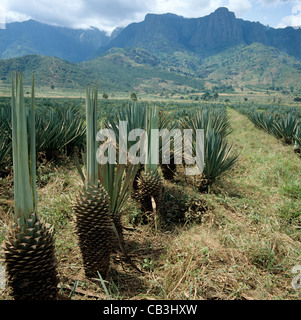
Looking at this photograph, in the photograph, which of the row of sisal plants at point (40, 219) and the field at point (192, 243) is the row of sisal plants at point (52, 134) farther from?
the row of sisal plants at point (40, 219)

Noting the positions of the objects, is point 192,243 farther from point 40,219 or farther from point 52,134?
point 52,134

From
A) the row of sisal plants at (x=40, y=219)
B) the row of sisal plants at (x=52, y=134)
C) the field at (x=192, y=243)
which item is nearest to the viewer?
the row of sisal plants at (x=40, y=219)

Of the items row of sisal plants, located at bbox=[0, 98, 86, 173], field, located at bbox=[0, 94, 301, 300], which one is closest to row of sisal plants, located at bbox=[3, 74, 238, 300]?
field, located at bbox=[0, 94, 301, 300]

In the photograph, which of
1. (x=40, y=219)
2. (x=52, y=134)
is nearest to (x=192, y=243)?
(x=40, y=219)

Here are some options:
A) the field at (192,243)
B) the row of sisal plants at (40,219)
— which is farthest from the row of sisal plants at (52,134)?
the row of sisal plants at (40,219)

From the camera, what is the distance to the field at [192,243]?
77.2 inches

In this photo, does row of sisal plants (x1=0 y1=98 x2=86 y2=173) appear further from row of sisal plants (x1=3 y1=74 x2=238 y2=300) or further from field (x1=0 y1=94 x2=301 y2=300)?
row of sisal plants (x1=3 y1=74 x2=238 y2=300)

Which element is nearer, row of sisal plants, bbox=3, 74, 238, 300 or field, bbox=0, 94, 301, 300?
row of sisal plants, bbox=3, 74, 238, 300

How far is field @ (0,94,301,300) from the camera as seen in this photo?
77.2 inches

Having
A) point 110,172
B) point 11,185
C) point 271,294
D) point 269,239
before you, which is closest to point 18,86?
point 110,172

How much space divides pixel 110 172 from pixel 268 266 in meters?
1.66

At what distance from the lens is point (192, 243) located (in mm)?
2482

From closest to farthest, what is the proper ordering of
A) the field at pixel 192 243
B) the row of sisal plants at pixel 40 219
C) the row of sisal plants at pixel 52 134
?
A: the row of sisal plants at pixel 40 219
the field at pixel 192 243
the row of sisal plants at pixel 52 134
